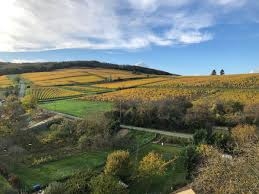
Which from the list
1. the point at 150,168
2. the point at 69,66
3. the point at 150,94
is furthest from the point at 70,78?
the point at 150,168

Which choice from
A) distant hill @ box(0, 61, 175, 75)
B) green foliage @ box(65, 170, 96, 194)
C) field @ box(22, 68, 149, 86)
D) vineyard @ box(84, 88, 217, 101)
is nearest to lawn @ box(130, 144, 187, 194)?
green foliage @ box(65, 170, 96, 194)

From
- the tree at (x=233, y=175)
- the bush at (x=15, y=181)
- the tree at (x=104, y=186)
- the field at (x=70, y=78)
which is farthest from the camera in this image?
the field at (x=70, y=78)

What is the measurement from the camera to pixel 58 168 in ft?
167

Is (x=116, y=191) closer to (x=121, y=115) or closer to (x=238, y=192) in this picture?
(x=238, y=192)

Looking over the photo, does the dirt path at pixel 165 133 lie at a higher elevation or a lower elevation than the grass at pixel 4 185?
higher

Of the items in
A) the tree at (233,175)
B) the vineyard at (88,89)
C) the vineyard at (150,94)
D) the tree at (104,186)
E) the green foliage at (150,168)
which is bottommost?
the green foliage at (150,168)

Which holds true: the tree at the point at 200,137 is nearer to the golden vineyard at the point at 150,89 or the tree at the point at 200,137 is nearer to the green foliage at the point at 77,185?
the green foliage at the point at 77,185

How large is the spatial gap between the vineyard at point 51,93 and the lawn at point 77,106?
683cm

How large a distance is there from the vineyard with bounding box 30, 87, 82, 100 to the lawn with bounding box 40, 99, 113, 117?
683cm

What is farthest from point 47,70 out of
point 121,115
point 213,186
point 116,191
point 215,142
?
point 213,186

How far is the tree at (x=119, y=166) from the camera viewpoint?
145 ft

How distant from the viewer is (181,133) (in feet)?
213

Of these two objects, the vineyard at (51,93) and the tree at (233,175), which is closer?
the tree at (233,175)

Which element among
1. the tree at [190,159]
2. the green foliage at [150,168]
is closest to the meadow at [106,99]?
the green foliage at [150,168]
